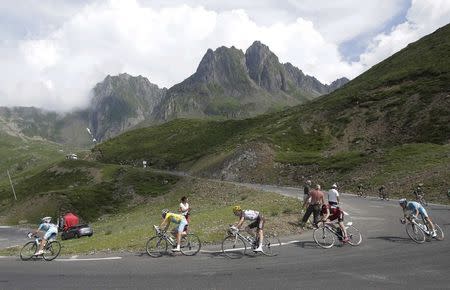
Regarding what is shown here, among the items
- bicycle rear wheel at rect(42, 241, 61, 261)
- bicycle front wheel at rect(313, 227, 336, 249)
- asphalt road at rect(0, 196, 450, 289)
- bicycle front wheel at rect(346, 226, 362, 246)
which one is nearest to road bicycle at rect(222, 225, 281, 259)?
asphalt road at rect(0, 196, 450, 289)

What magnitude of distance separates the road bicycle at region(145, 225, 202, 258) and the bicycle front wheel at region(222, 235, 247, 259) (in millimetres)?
1412

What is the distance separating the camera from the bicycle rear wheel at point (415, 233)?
78.7 ft

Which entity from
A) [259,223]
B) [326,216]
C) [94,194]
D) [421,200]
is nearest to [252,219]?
[259,223]

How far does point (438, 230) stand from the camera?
2489 centimetres

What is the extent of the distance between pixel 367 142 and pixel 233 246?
250 feet

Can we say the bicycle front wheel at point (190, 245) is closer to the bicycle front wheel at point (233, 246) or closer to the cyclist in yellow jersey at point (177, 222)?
the cyclist in yellow jersey at point (177, 222)

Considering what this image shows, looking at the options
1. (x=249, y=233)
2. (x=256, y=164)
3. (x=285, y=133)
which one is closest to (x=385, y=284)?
(x=249, y=233)

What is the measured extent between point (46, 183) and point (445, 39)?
124681 mm

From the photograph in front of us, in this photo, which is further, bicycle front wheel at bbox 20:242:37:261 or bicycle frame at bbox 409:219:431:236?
bicycle front wheel at bbox 20:242:37:261

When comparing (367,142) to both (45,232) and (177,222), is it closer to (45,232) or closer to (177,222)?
(177,222)

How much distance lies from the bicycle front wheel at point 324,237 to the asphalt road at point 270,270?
401 mm

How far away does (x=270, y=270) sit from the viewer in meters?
19.2

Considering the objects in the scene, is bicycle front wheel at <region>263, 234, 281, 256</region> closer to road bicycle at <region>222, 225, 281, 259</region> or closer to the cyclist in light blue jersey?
road bicycle at <region>222, 225, 281, 259</region>

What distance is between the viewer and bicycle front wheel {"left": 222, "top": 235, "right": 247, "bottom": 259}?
22888mm
